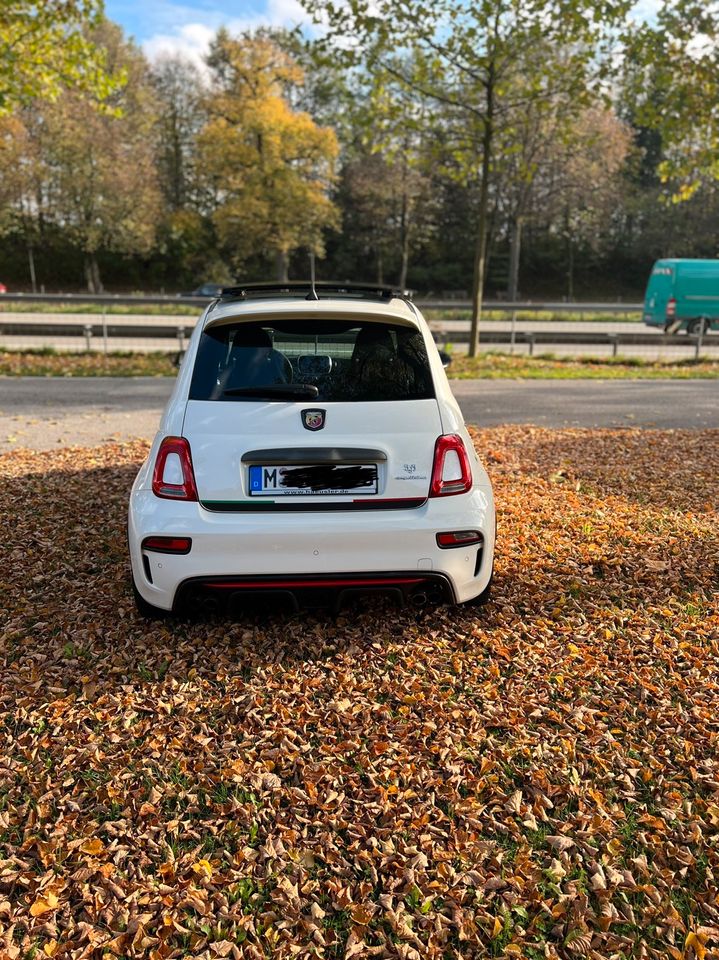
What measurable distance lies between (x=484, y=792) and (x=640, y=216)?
59.7m

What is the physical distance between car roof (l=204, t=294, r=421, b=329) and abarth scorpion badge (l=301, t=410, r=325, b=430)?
20.9 inches

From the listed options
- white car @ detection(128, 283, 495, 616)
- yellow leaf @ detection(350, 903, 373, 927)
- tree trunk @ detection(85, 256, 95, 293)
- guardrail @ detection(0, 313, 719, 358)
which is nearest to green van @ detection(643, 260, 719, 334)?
guardrail @ detection(0, 313, 719, 358)

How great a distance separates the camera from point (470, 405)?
438 inches

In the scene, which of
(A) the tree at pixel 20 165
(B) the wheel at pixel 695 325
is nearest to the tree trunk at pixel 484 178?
(B) the wheel at pixel 695 325

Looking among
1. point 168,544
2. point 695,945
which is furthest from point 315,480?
point 695,945

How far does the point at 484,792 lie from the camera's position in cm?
275

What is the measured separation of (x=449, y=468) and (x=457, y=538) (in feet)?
1.13

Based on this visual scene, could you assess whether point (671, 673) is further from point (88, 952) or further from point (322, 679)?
point (88, 952)

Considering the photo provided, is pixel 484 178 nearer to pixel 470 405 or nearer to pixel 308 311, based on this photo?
pixel 470 405

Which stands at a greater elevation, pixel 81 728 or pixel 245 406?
pixel 245 406

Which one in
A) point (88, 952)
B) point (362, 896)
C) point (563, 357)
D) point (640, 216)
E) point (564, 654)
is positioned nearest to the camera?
point (88, 952)

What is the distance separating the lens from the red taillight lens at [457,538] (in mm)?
3529

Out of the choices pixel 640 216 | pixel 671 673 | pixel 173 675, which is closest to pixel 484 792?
pixel 671 673

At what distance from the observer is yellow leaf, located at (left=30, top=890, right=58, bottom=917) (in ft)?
7.30
